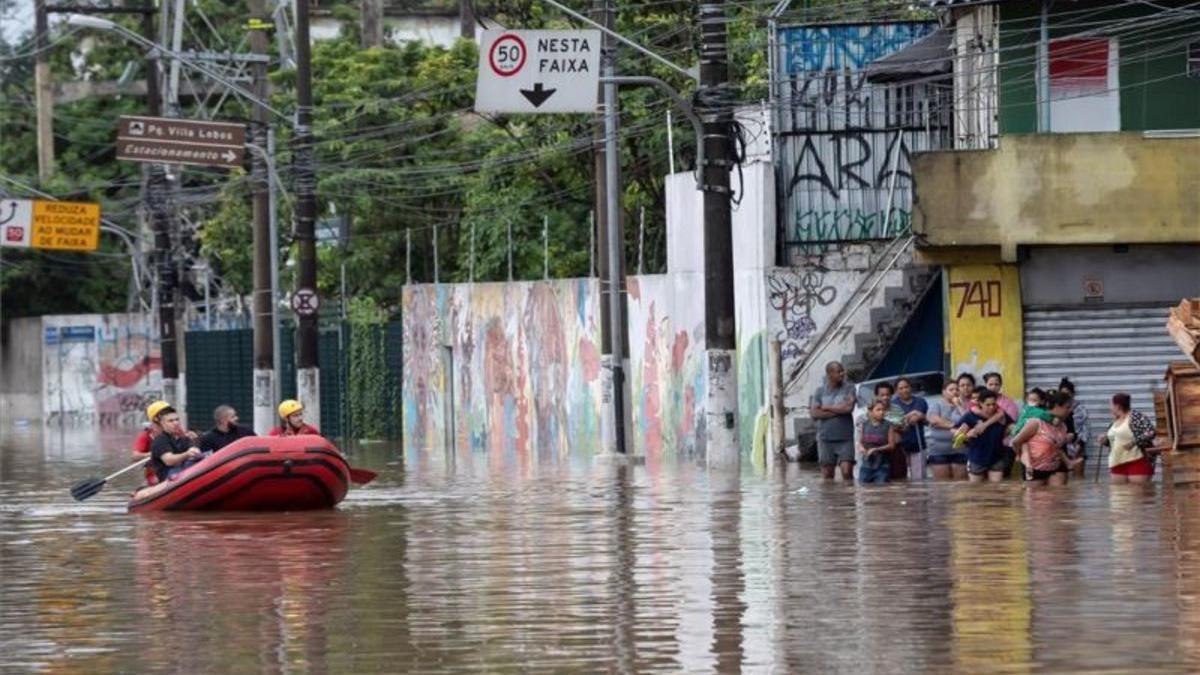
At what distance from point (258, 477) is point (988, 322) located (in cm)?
1097

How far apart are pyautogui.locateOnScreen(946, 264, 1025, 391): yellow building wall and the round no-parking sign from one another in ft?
20.4

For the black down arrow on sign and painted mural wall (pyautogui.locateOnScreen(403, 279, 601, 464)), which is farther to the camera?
painted mural wall (pyautogui.locateOnScreen(403, 279, 601, 464))

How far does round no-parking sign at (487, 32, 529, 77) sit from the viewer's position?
3638 cm

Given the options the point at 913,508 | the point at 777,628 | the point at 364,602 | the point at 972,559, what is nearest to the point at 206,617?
the point at 364,602

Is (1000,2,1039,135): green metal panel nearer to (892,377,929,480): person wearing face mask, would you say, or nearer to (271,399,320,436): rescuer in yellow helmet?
(892,377,929,480): person wearing face mask

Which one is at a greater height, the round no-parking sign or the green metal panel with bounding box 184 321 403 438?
the round no-parking sign

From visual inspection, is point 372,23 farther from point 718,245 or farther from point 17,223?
point 718,245

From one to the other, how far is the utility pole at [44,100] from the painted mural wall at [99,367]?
4580 mm

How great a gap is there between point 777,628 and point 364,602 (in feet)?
12.0

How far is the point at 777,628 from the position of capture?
657 inches

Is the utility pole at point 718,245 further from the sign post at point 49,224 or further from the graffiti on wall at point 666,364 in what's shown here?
the sign post at point 49,224

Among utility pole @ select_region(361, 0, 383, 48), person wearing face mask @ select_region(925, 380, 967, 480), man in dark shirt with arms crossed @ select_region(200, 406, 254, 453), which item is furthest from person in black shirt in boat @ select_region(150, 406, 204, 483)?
utility pole @ select_region(361, 0, 383, 48)

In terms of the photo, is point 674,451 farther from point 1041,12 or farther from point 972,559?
Result: point 972,559

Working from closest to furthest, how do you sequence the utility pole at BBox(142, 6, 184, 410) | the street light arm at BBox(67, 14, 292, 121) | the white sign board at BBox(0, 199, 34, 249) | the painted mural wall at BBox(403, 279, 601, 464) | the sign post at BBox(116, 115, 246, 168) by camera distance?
the painted mural wall at BBox(403, 279, 601, 464)
the street light arm at BBox(67, 14, 292, 121)
the sign post at BBox(116, 115, 246, 168)
the utility pole at BBox(142, 6, 184, 410)
the white sign board at BBox(0, 199, 34, 249)
